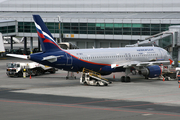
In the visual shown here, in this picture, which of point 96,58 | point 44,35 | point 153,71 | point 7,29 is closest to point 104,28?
point 7,29

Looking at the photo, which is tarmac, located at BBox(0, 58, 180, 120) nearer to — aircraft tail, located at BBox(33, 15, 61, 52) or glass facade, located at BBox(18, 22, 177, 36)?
aircraft tail, located at BBox(33, 15, 61, 52)

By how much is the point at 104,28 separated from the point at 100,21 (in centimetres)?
224

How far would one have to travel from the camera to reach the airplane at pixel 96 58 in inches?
1837

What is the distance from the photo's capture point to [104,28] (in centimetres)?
9100

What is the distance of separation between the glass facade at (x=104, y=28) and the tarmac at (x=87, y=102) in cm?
4285

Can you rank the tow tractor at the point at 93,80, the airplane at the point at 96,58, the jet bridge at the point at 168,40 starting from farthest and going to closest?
the jet bridge at the point at 168,40
the airplane at the point at 96,58
the tow tractor at the point at 93,80

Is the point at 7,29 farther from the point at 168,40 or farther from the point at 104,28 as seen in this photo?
the point at 168,40

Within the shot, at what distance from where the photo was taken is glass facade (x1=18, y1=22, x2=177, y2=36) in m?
86.6

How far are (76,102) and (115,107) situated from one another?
4368 mm

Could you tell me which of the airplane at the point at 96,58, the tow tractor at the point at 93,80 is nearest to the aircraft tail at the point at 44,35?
the airplane at the point at 96,58

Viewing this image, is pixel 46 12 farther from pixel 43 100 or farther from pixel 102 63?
pixel 43 100

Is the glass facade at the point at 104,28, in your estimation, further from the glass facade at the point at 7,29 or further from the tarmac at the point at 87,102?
the tarmac at the point at 87,102

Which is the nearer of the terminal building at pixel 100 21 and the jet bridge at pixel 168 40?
the jet bridge at pixel 168 40

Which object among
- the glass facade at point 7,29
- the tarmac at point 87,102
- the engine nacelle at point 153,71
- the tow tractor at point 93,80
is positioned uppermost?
the glass facade at point 7,29
